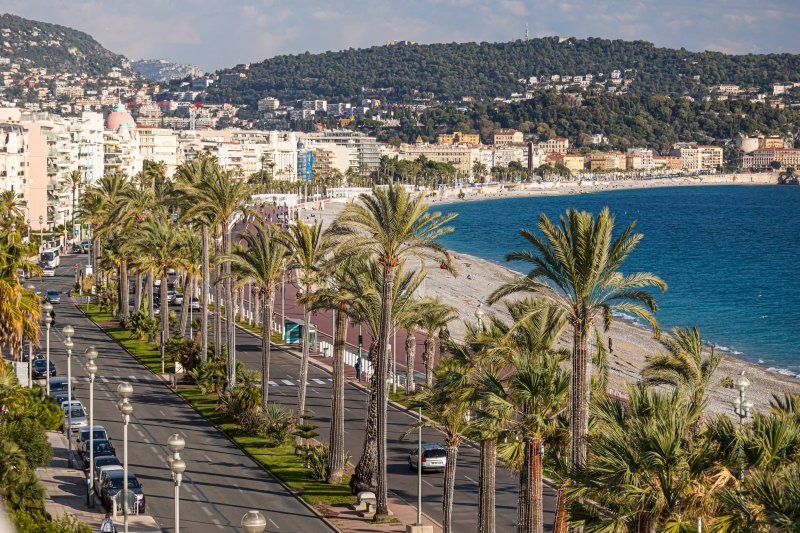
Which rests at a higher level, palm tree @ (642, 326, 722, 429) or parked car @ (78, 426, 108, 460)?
palm tree @ (642, 326, 722, 429)

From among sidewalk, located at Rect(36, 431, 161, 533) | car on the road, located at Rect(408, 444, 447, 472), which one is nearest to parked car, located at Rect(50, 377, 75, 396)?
sidewalk, located at Rect(36, 431, 161, 533)

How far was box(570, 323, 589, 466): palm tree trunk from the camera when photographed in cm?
2439

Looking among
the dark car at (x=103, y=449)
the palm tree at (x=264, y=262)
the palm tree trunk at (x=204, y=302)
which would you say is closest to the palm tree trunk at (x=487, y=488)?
the dark car at (x=103, y=449)

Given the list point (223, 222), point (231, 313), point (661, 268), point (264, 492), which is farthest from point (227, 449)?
point (661, 268)

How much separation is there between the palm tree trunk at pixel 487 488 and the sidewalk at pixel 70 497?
8466 millimetres

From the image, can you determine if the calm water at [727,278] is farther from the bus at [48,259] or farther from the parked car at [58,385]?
the bus at [48,259]

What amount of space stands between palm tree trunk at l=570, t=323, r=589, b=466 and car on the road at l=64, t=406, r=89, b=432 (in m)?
22.0

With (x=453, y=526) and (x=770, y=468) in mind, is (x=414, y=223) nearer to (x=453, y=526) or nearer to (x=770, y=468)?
(x=453, y=526)

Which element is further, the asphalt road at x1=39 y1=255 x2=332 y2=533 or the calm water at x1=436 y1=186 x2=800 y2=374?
the calm water at x1=436 y1=186 x2=800 y2=374

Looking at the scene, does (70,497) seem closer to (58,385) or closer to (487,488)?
(487,488)

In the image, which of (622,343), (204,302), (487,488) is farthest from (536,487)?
(622,343)

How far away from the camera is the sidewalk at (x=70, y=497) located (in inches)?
1236

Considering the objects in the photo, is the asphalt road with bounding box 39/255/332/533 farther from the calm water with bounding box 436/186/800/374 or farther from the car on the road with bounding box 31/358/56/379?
the calm water with bounding box 436/186/800/374

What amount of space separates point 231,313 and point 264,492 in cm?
1603
